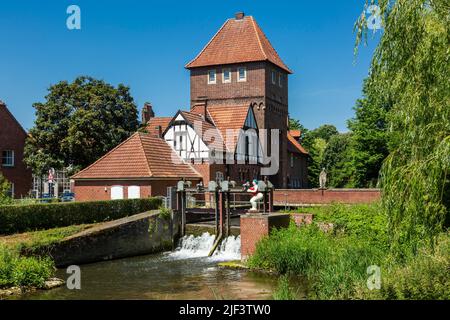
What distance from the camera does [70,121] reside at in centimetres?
3775

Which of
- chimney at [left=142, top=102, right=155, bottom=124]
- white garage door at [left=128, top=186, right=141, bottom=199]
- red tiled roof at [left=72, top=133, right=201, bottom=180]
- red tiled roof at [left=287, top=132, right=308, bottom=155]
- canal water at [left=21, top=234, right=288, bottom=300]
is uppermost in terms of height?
chimney at [left=142, top=102, right=155, bottom=124]

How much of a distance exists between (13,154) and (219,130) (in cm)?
1660

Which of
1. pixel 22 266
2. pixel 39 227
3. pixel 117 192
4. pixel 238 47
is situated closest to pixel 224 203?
pixel 39 227

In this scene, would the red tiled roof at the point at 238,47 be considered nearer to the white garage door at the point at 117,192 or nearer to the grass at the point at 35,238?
the white garage door at the point at 117,192

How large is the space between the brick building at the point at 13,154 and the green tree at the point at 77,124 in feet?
8.47

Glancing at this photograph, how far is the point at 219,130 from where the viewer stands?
43.9 m

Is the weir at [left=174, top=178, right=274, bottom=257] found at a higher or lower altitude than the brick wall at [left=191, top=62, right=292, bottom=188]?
lower

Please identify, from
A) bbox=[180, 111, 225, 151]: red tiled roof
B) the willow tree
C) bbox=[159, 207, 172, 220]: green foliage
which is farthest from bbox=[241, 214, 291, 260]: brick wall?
bbox=[180, 111, 225, 151]: red tiled roof

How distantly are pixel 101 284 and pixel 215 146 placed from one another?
24.1 metres

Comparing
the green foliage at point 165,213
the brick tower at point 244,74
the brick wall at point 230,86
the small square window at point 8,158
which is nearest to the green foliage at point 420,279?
the green foliage at point 165,213

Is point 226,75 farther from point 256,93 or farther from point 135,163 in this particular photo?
point 135,163

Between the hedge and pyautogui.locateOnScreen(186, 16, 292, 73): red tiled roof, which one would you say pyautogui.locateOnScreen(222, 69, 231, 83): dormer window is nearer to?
pyautogui.locateOnScreen(186, 16, 292, 73): red tiled roof

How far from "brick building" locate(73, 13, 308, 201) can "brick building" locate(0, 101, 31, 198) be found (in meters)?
10.1

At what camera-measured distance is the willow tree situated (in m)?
10.8
